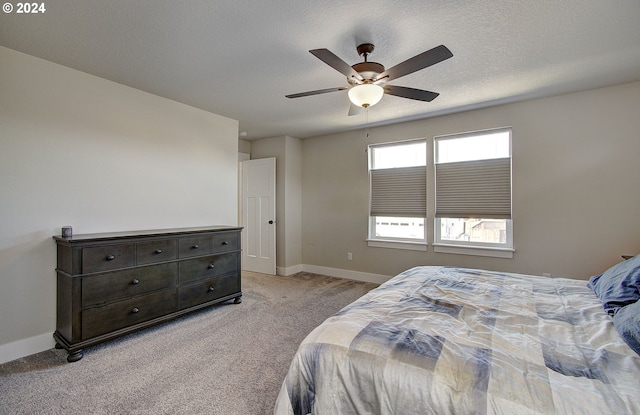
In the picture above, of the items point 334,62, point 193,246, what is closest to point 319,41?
point 334,62

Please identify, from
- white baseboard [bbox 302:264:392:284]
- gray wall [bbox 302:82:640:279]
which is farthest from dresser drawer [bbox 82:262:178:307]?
gray wall [bbox 302:82:640:279]

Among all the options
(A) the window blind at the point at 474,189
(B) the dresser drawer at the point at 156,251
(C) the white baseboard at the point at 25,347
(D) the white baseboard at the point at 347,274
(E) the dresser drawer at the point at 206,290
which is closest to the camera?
(C) the white baseboard at the point at 25,347

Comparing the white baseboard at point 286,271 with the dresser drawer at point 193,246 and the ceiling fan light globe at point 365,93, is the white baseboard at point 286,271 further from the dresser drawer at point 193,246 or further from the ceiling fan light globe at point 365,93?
the ceiling fan light globe at point 365,93

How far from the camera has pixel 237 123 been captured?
4246 millimetres

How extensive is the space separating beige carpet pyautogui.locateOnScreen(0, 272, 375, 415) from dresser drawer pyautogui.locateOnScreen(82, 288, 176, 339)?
173 millimetres

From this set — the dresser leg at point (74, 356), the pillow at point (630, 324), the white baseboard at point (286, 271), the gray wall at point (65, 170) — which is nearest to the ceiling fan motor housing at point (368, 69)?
the pillow at point (630, 324)

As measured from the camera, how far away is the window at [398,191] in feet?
13.8

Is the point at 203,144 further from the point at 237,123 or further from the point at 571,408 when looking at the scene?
the point at 571,408

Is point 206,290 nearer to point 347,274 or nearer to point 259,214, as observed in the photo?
point 259,214

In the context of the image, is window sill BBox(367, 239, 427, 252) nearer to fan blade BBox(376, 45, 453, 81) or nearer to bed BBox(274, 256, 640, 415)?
bed BBox(274, 256, 640, 415)

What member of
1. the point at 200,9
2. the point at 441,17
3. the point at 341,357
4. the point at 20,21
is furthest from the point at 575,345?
the point at 20,21

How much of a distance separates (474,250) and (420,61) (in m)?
2.80

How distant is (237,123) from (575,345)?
13.8 feet

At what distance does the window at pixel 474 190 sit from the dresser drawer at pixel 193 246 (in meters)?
3.03
